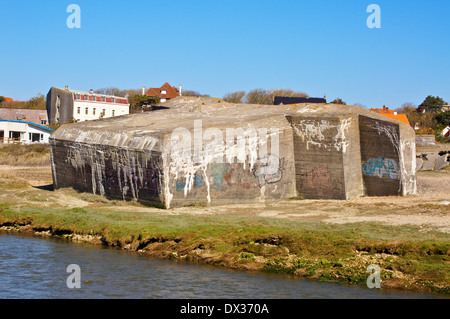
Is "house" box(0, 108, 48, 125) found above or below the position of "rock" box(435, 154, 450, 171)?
above

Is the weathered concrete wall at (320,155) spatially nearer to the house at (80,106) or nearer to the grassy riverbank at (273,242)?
the grassy riverbank at (273,242)

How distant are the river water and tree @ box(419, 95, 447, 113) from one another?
3413 inches

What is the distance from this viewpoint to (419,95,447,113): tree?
96.1 meters

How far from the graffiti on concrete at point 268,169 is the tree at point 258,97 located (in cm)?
4333

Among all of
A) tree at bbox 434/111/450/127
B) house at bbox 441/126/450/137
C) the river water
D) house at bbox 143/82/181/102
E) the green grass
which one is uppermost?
house at bbox 143/82/181/102

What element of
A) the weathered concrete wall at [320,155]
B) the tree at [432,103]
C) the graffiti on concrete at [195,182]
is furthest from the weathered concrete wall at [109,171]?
the tree at [432,103]

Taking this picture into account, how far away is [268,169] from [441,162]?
16.6 meters

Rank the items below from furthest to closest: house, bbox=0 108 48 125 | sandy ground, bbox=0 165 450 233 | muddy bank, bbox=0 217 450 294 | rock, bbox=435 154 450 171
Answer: house, bbox=0 108 48 125 < rock, bbox=435 154 450 171 < sandy ground, bbox=0 165 450 233 < muddy bank, bbox=0 217 450 294

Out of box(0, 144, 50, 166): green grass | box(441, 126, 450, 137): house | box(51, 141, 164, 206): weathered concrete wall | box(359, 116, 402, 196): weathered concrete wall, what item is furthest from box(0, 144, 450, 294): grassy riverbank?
box(441, 126, 450, 137): house

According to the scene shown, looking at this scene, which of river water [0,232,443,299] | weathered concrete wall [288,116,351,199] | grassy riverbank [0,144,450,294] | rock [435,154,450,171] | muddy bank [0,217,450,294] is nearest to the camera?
river water [0,232,443,299]

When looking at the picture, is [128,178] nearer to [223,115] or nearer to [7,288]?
[223,115]

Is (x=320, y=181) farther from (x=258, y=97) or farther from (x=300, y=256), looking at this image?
(x=258, y=97)

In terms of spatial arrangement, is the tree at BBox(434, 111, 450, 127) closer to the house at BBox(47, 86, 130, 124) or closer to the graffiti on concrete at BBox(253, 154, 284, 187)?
the house at BBox(47, 86, 130, 124)

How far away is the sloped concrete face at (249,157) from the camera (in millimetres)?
22266
